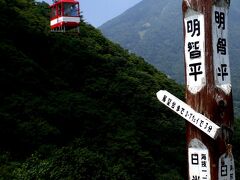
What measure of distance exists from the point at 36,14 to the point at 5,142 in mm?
12604

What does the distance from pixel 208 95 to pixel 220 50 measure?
0.40m

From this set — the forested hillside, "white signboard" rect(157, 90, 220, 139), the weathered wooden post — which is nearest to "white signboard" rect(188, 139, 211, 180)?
the weathered wooden post

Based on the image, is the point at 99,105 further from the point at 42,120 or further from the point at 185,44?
the point at 185,44

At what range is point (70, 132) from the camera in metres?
17.8

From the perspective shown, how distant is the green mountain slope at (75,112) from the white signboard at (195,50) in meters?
10.7

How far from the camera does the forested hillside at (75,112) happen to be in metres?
15.0

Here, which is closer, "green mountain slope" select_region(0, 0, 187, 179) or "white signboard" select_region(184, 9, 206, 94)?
"white signboard" select_region(184, 9, 206, 94)

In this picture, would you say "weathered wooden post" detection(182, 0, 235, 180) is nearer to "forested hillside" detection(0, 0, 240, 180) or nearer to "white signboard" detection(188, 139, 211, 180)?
"white signboard" detection(188, 139, 211, 180)

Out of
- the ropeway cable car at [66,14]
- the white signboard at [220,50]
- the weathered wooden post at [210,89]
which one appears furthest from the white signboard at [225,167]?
the ropeway cable car at [66,14]

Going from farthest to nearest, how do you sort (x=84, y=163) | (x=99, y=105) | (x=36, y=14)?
(x=36, y=14)
(x=99, y=105)
(x=84, y=163)

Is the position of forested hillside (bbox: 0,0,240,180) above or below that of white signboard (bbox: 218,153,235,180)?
above

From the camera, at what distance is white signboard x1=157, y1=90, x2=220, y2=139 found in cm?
345

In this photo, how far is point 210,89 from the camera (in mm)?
3588

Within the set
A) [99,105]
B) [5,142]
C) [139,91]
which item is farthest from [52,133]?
[139,91]
